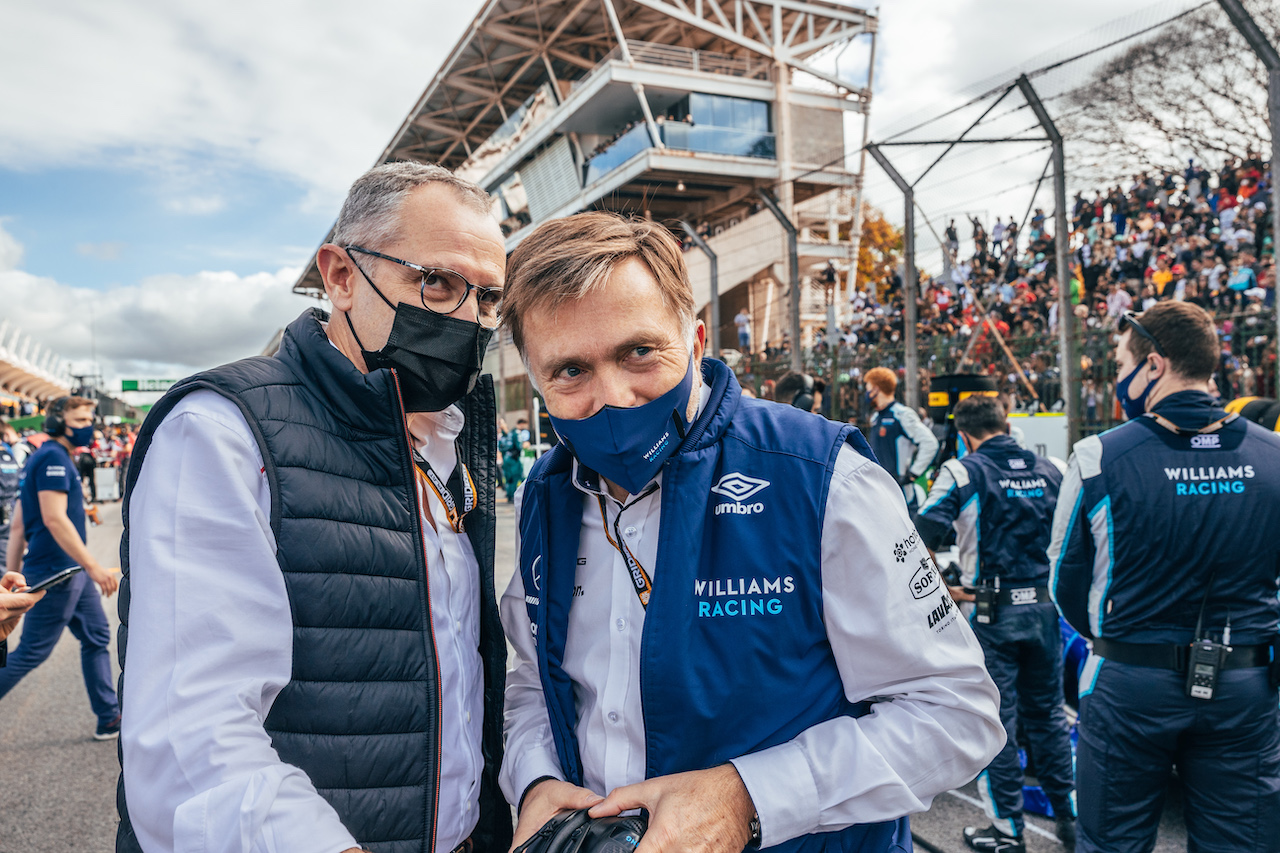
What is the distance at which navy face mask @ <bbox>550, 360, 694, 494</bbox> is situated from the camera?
53.8 inches

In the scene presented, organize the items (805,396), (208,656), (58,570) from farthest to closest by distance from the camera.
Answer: (805,396) → (58,570) → (208,656)

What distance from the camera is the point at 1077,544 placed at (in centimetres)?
286

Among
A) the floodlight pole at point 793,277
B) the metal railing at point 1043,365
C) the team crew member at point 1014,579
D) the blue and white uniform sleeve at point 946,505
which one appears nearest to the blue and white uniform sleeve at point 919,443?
the metal railing at point 1043,365

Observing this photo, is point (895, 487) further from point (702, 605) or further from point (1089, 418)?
point (1089, 418)

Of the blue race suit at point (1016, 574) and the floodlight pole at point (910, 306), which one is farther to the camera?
the floodlight pole at point (910, 306)

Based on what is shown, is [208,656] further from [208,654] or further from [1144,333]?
[1144,333]

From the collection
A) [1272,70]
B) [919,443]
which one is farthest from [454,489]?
[1272,70]

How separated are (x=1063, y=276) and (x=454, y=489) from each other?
8169 mm

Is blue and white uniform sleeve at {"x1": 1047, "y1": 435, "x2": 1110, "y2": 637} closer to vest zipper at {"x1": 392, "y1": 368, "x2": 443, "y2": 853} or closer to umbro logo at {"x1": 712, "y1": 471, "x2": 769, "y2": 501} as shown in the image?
umbro logo at {"x1": 712, "y1": 471, "x2": 769, "y2": 501}

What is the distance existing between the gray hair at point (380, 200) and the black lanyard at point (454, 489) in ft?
1.49

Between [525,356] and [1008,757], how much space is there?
10.6 ft

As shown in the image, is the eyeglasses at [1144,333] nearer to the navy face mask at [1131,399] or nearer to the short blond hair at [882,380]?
the navy face mask at [1131,399]

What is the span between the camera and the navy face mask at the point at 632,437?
4.48ft

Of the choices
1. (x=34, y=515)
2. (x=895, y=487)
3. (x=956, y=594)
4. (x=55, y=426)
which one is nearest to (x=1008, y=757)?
(x=956, y=594)
